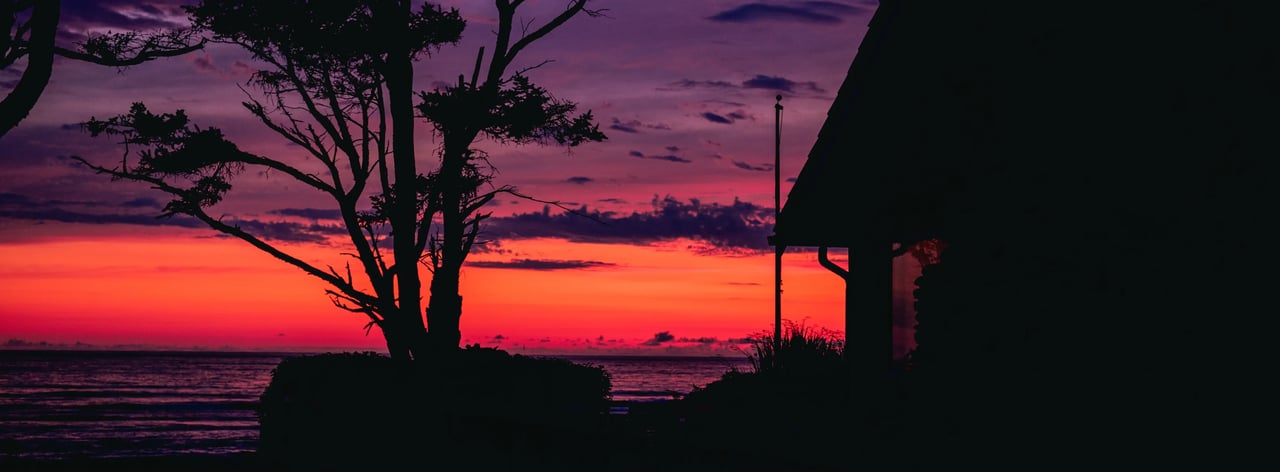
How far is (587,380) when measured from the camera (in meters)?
15.9

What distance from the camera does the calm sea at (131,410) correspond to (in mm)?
36250

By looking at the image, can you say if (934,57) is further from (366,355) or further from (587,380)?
(366,355)

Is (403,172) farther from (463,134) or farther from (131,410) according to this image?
(131,410)

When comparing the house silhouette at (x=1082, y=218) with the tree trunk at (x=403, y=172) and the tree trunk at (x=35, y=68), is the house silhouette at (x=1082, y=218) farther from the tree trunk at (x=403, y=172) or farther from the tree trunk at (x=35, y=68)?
the tree trunk at (x=35, y=68)

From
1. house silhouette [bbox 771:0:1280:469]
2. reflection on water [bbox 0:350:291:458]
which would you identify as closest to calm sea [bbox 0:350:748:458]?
reflection on water [bbox 0:350:291:458]

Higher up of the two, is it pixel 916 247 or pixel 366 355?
pixel 916 247

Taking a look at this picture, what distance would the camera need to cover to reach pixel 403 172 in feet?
57.7

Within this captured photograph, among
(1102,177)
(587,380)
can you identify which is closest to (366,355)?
(587,380)

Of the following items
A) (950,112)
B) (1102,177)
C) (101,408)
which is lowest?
(101,408)

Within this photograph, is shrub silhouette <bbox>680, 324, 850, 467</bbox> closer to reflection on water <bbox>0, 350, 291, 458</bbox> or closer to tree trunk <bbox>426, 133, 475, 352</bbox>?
tree trunk <bbox>426, 133, 475, 352</bbox>

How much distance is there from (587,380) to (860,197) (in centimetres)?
536

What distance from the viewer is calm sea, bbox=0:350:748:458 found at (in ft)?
119

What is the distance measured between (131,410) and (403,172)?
142 feet

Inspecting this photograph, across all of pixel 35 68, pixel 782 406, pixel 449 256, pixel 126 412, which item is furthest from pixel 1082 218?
pixel 126 412
